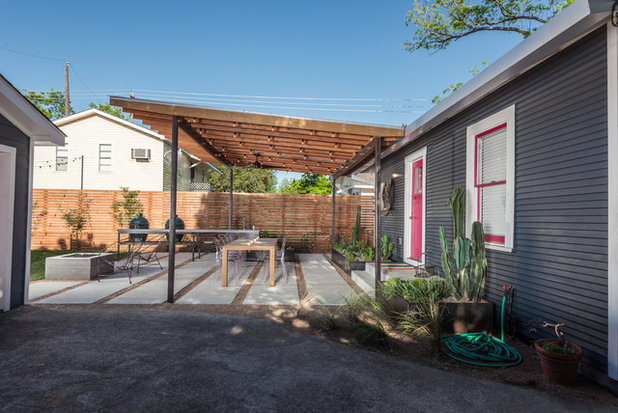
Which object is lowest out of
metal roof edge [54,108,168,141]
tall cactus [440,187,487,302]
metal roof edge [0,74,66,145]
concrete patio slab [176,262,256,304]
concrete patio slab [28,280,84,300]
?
concrete patio slab [28,280,84,300]

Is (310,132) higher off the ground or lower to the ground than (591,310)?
higher

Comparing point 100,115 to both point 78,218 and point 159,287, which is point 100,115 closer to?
point 78,218

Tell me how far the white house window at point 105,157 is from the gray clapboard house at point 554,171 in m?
12.8

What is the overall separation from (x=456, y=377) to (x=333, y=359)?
3.24 ft

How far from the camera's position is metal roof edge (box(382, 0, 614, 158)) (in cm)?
243

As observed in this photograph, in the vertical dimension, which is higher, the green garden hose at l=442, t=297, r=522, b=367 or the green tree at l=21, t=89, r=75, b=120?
the green tree at l=21, t=89, r=75, b=120

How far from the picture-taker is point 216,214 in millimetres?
10992

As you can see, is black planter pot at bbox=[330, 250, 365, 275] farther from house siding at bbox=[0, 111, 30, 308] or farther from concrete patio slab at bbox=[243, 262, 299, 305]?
house siding at bbox=[0, 111, 30, 308]

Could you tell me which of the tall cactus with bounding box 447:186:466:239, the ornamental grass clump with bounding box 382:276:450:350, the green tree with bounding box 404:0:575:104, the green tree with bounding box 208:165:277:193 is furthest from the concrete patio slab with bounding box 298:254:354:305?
the green tree with bounding box 208:165:277:193

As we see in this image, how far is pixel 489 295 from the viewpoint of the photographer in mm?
4133

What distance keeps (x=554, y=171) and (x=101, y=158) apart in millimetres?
14563

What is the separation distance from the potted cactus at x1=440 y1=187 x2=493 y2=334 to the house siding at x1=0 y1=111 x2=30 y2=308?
210 inches

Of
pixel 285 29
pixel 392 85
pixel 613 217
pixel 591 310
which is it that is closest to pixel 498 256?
pixel 591 310

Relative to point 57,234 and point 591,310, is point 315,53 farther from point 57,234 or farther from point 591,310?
point 591,310
